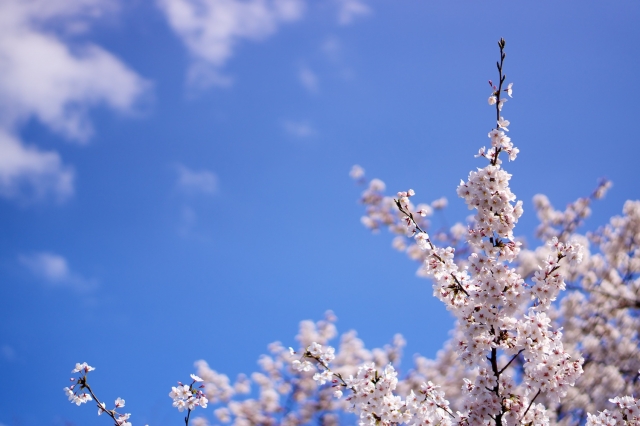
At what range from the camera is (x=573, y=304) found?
9625mm

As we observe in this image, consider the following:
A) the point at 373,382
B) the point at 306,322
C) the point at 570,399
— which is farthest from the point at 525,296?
the point at 306,322

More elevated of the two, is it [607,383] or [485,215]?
[607,383]

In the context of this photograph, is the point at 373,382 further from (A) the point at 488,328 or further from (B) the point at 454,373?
(B) the point at 454,373

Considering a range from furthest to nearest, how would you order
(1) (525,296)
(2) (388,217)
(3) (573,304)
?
(2) (388,217), (3) (573,304), (1) (525,296)

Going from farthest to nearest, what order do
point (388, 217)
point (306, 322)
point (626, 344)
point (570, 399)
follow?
point (306, 322) < point (388, 217) < point (626, 344) < point (570, 399)

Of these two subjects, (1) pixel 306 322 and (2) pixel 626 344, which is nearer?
(2) pixel 626 344

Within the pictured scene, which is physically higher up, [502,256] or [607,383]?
[607,383]

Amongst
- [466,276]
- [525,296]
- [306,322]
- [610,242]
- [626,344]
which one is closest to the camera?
[525,296]

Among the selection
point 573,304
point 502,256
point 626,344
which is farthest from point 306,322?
point 502,256

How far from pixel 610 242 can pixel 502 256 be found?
328 inches

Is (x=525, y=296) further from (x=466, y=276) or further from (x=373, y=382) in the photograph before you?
(x=373, y=382)

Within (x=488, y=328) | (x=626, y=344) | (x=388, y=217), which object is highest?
(x=388, y=217)

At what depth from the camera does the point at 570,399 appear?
26.3 ft

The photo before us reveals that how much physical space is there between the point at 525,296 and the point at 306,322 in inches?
399
